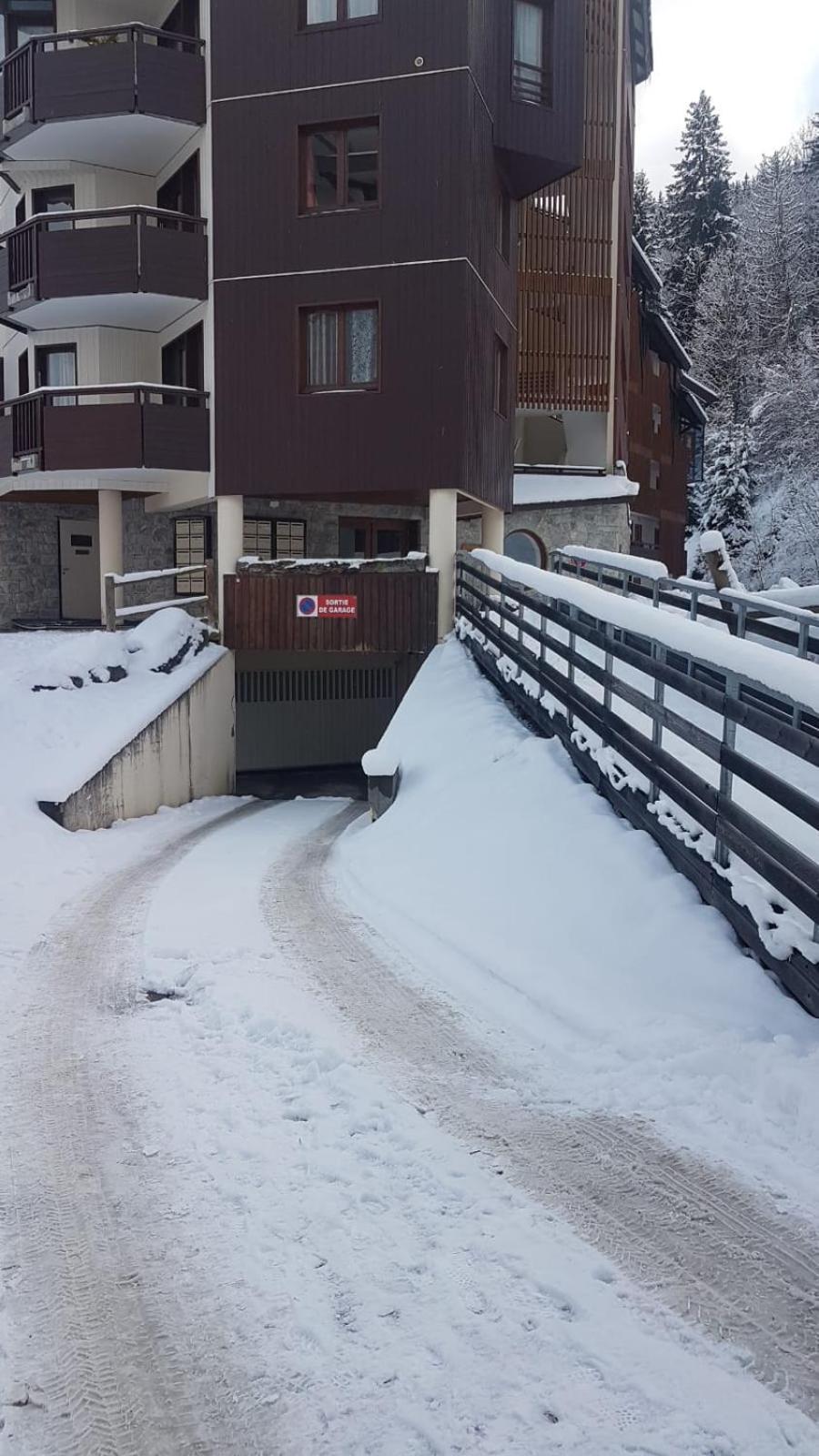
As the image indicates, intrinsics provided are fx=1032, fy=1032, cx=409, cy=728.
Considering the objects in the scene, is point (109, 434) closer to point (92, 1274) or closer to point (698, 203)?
point (92, 1274)

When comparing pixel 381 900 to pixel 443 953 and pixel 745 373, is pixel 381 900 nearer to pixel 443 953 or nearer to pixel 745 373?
pixel 443 953

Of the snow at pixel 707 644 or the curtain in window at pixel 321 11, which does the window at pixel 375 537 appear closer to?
the curtain in window at pixel 321 11

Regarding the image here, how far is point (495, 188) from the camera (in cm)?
1958

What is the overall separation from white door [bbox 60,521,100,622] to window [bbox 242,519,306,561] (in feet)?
17.4

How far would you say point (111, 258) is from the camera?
760 inches

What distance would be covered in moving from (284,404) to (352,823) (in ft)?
27.7

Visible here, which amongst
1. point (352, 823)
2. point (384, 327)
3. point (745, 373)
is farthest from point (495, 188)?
point (745, 373)

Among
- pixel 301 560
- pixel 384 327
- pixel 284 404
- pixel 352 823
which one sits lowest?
pixel 352 823

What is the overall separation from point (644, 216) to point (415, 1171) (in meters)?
66.4

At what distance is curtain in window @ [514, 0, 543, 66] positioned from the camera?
20.1m

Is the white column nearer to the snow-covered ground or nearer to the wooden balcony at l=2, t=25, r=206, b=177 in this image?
the wooden balcony at l=2, t=25, r=206, b=177

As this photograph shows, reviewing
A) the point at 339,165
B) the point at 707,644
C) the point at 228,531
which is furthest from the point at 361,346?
the point at 707,644

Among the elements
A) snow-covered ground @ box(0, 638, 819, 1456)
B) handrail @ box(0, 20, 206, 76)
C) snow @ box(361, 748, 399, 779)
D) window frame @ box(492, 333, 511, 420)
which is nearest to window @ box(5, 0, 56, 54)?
handrail @ box(0, 20, 206, 76)

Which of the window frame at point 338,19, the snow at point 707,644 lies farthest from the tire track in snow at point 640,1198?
the window frame at point 338,19
